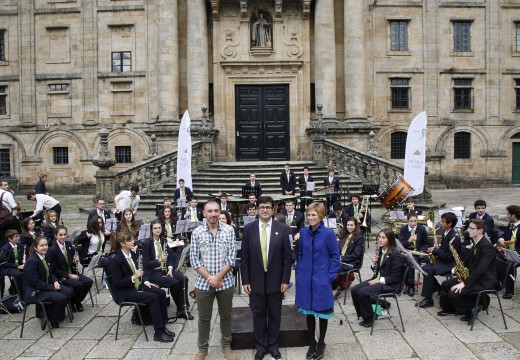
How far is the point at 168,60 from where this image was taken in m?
26.9

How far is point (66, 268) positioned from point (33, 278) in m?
0.97

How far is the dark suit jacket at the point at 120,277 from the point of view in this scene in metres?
8.77

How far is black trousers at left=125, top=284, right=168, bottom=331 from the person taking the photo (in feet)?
28.2

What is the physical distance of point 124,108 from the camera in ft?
96.4

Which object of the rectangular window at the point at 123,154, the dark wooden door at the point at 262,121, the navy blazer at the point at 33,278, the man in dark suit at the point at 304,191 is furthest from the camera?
the rectangular window at the point at 123,154

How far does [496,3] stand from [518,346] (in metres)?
26.7

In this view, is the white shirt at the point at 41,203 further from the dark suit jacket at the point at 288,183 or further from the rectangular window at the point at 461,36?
the rectangular window at the point at 461,36

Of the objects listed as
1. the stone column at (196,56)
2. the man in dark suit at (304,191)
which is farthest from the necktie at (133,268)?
the stone column at (196,56)

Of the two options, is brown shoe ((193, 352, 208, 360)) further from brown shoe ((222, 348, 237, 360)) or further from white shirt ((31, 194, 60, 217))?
white shirt ((31, 194, 60, 217))

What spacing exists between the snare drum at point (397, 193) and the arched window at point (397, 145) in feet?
43.6

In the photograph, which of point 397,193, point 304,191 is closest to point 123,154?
point 304,191

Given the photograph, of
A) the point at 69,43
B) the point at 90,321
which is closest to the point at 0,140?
→ the point at 69,43

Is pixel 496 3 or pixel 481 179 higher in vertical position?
pixel 496 3

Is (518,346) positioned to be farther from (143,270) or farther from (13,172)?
(13,172)
